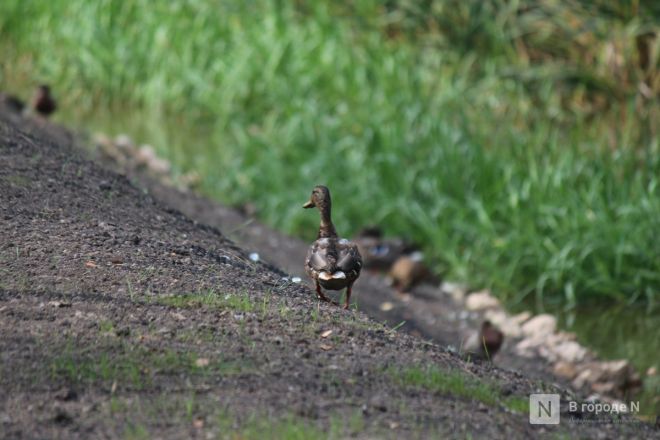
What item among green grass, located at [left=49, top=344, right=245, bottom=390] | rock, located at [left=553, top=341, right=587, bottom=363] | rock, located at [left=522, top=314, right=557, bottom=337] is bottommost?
green grass, located at [left=49, top=344, right=245, bottom=390]

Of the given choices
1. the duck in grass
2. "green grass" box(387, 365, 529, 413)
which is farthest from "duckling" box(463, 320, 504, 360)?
"green grass" box(387, 365, 529, 413)

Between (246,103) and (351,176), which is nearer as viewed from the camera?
(351,176)

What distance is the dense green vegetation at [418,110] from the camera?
21.1 feet

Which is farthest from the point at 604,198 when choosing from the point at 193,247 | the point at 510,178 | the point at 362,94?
the point at 193,247

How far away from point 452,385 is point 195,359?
30.5 inches

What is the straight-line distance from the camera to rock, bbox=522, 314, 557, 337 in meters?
5.99

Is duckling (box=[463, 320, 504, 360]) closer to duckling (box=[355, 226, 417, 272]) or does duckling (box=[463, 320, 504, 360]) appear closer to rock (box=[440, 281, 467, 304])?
rock (box=[440, 281, 467, 304])

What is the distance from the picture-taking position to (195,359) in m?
3.20

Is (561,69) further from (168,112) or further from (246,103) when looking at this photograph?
(168,112)

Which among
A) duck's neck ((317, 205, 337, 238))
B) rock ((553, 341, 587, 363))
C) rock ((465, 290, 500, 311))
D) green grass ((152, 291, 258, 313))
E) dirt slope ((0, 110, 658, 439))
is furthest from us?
rock ((465, 290, 500, 311))

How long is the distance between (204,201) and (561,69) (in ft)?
9.21

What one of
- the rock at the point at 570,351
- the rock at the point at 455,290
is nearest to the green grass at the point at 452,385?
the rock at the point at 570,351

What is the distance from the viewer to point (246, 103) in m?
8.91

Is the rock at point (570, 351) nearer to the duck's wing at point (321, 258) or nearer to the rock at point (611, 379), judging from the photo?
the rock at point (611, 379)
